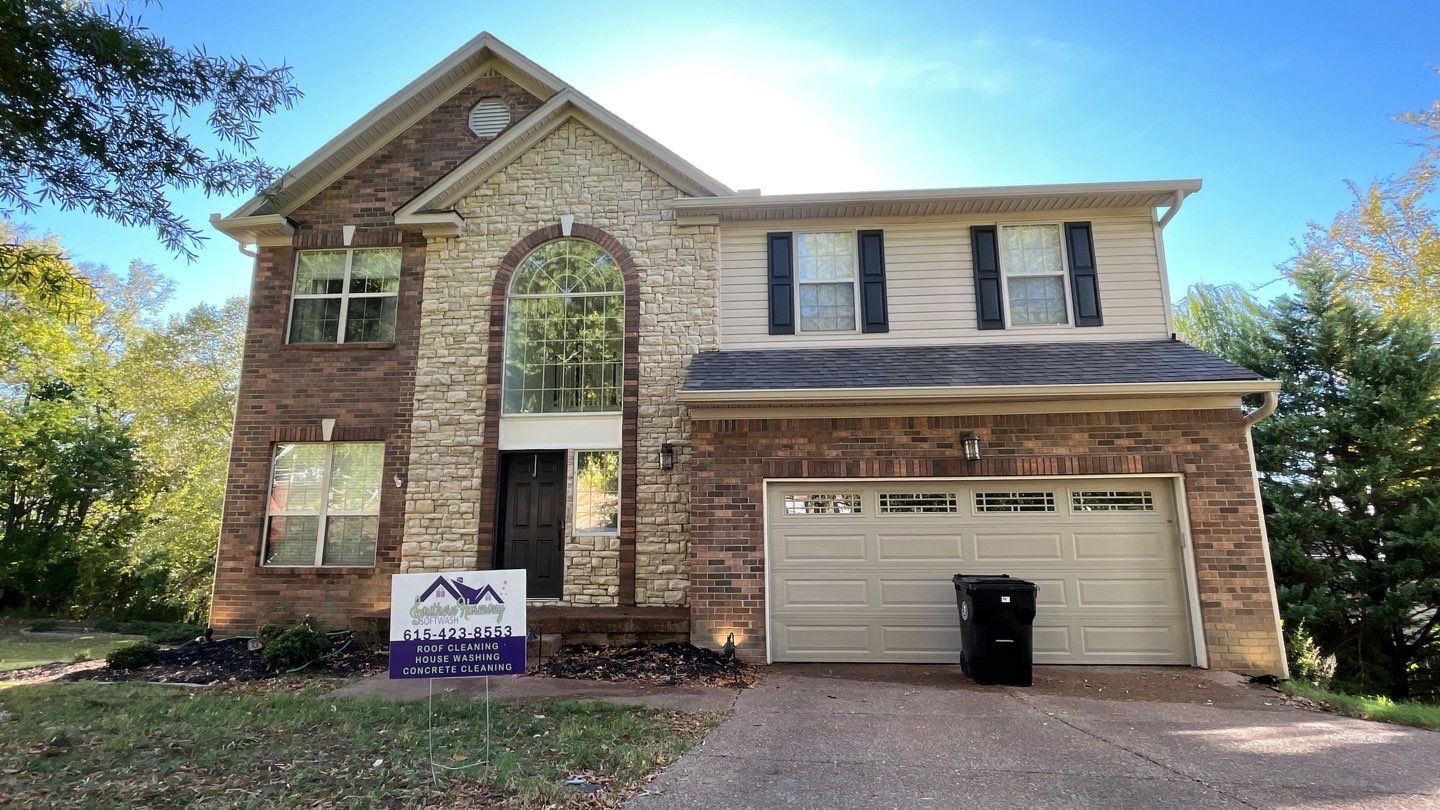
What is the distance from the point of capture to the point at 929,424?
321 inches

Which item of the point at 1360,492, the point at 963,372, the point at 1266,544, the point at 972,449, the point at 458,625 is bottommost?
the point at 458,625

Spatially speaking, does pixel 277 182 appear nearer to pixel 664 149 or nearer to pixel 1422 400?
pixel 664 149

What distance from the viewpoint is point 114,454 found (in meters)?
19.0

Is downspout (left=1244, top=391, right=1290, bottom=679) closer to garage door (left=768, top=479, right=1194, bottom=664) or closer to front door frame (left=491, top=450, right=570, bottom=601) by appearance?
garage door (left=768, top=479, right=1194, bottom=664)

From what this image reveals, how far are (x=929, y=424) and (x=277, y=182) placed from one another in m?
6.95

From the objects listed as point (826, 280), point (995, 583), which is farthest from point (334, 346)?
point (995, 583)

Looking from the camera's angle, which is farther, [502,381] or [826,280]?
[826,280]

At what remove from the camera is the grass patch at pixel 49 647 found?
9.65m

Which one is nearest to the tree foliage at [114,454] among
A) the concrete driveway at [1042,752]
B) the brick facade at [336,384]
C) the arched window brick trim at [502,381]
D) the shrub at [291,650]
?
the brick facade at [336,384]

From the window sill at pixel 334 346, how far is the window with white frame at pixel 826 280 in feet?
19.3

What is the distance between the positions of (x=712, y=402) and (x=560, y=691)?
3477 mm

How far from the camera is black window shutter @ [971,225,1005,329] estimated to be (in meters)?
9.36

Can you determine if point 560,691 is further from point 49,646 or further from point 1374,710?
point 49,646

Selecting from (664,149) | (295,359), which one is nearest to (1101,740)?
Answer: (664,149)
